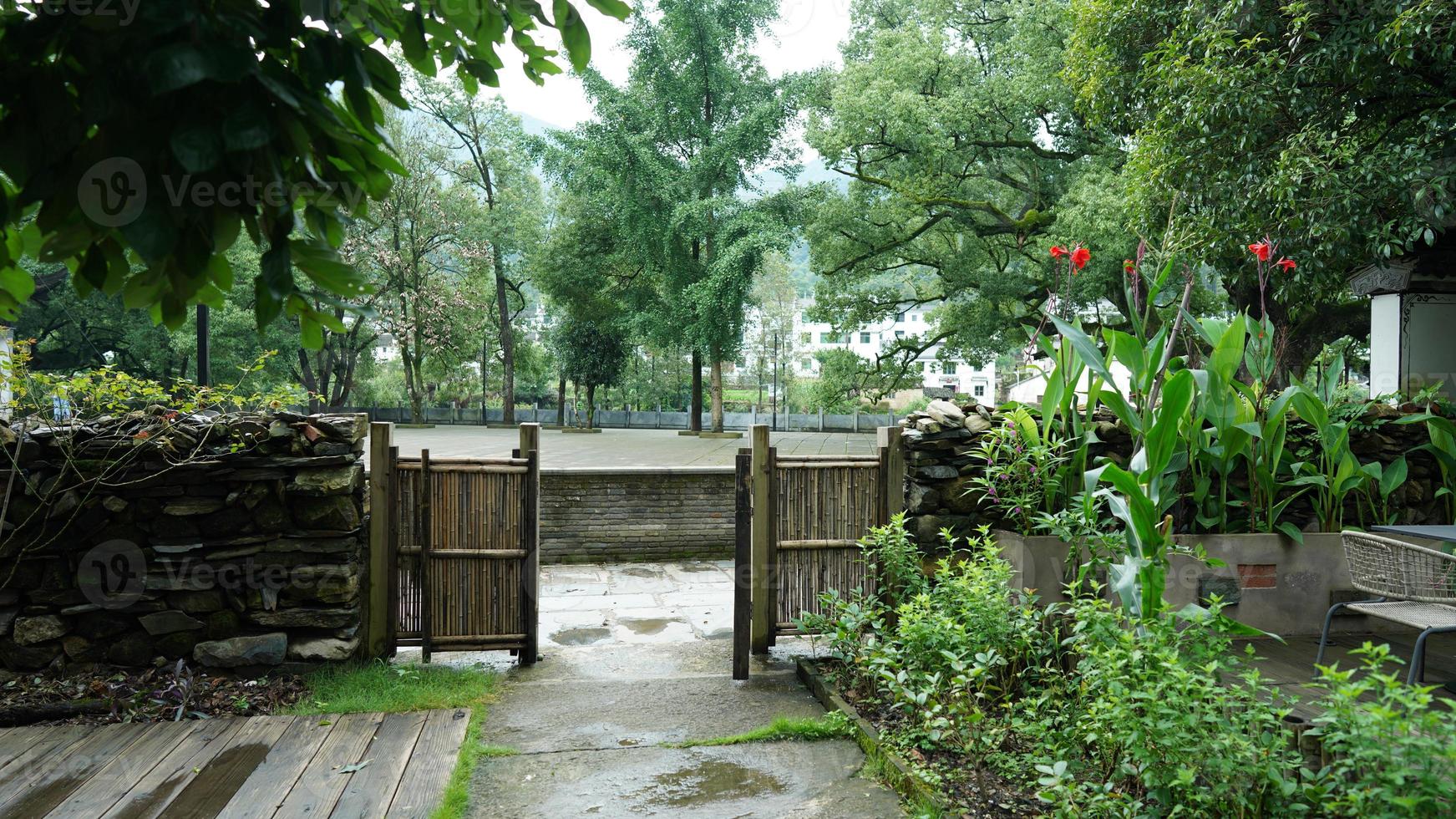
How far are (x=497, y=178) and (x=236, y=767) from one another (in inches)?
1199

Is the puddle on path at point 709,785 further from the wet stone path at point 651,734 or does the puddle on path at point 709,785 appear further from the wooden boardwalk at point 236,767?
the wooden boardwalk at point 236,767

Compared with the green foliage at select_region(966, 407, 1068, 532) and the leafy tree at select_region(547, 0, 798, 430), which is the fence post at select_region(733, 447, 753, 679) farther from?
the leafy tree at select_region(547, 0, 798, 430)

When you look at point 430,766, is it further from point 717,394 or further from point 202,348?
point 717,394

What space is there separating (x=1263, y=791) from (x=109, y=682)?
15.2 feet

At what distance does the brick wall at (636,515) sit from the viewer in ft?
28.5

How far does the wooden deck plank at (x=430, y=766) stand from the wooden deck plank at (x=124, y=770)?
94 cm

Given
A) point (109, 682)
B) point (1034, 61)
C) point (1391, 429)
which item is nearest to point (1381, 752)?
point (1391, 429)

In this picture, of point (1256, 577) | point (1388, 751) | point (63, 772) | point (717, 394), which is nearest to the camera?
point (1388, 751)


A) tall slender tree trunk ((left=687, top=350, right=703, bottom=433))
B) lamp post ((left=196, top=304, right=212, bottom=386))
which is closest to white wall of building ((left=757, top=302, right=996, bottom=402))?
tall slender tree trunk ((left=687, top=350, right=703, bottom=433))

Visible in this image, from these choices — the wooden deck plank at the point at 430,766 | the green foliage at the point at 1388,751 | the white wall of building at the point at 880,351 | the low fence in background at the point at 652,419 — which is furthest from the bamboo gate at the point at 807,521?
the low fence in background at the point at 652,419

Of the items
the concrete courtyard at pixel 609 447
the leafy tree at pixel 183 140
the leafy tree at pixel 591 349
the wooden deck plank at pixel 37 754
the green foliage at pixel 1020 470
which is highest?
the leafy tree at pixel 591 349

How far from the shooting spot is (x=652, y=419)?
3731 cm

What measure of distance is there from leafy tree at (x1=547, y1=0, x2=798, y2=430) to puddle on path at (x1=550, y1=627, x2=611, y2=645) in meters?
16.3

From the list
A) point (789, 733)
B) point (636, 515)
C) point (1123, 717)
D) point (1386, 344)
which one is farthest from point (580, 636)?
point (1386, 344)
